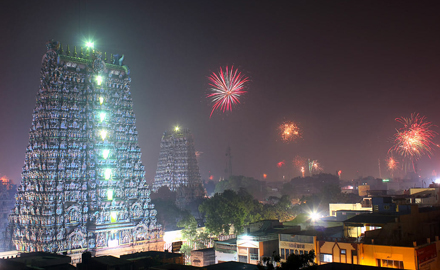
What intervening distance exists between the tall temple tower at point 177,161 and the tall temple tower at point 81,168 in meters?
46.2

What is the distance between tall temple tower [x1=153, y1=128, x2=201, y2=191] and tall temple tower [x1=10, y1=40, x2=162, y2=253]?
46193 millimetres

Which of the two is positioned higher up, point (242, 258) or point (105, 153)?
point (105, 153)

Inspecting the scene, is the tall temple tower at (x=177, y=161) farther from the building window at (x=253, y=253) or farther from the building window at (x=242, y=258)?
the building window at (x=253, y=253)

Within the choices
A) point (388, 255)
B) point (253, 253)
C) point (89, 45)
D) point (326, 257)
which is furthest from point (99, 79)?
point (388, 255)

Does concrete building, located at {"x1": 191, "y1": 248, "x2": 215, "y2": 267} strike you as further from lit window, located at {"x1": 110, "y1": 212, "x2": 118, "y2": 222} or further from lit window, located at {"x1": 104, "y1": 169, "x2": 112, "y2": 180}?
lit window, located at {"x1": 104, "y1": 169, "x2": 112, "y2": 180}

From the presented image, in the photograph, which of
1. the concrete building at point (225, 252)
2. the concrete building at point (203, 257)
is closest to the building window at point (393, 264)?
the concrete building at point (225, 252)

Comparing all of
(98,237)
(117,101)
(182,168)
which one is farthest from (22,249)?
(182,168)

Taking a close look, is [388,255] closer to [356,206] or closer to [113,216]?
[356,206]

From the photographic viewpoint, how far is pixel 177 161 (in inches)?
4887

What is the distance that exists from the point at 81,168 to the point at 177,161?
5739 cm

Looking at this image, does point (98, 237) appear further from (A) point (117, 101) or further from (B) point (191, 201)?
(B) point (191, 201)

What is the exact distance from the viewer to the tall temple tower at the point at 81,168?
207ft

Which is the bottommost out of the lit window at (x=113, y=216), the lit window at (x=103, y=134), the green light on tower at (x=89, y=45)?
the lit window at (x=113, y=216)

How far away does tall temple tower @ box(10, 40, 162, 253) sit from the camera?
6319cm
